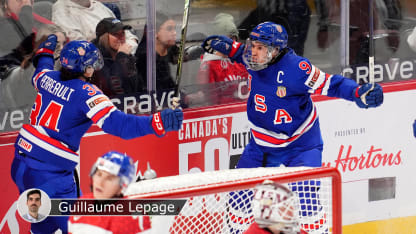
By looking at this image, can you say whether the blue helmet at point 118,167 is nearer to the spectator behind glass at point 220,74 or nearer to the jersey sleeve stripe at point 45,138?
the jersey sleeve stripe at point 45,138

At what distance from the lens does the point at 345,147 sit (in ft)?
20.3

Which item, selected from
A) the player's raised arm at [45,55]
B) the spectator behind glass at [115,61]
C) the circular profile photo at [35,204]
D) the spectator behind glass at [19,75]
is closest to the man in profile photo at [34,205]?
the circular profile photo at [35,204]

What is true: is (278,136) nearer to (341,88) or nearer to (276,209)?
(341,88)

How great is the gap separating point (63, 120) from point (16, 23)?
0.58 metres

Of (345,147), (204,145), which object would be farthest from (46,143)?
(345,147)

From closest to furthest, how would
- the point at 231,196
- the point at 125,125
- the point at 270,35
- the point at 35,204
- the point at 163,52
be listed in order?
the point at 231,196 → the point at 125,125 → the point at 35,204 → the point at 270,35 → the point at 163,52

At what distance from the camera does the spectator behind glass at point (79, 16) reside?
206 inches

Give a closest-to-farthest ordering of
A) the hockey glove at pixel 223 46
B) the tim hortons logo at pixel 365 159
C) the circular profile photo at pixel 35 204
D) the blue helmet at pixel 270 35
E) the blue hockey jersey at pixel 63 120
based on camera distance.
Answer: the blue hockey jersey at pixel 63 120 → the circular profile photo at pixel 35 204 → the blue helmet at pixel 270 35 → the hockey glove at pixel 223 46 → the tim hortons logo at pixel 365 159

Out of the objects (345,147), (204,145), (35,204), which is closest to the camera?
(35,204)

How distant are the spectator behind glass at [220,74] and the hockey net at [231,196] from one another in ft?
4.69

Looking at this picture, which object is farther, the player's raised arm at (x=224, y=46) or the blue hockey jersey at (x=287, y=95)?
the player's raised arm at (x=224, y=46)

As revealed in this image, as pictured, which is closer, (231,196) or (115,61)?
(231,196)

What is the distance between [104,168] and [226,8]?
7.56ft

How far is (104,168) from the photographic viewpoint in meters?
3.74
